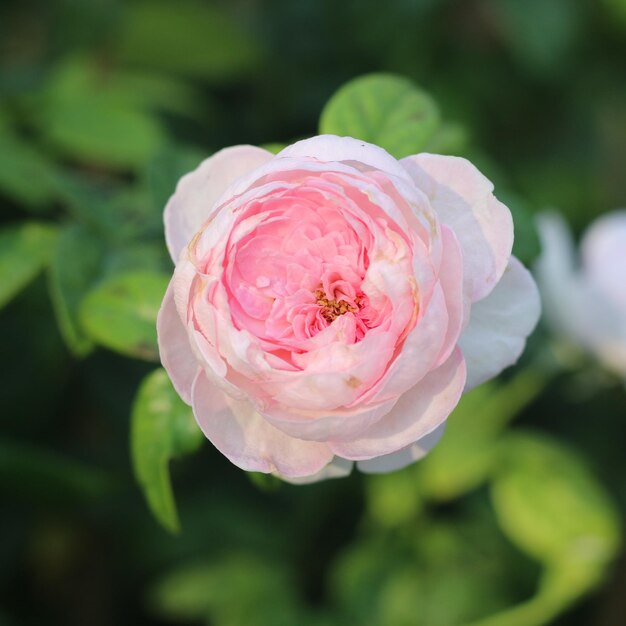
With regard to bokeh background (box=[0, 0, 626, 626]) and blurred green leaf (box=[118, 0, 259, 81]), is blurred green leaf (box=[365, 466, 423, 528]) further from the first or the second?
blurred green leaf (box=[118, 0, 259, 81])

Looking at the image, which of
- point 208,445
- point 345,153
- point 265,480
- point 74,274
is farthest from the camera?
point 208,445

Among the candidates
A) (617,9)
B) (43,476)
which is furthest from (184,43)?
(43,476)

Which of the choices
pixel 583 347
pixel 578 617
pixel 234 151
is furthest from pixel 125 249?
pixel 578 617

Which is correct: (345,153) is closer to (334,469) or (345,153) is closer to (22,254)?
Result: (334,469)

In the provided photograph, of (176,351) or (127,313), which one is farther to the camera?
(127,313)

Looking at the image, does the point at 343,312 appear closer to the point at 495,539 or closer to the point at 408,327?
the point at 408,327

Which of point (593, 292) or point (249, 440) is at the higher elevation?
point (249, 440)

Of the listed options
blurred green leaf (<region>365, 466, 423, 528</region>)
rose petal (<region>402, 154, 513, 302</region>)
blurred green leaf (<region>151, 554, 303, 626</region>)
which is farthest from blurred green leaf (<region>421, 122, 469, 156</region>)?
blurred green leaf (<region>151, 554, 303, 626</region>)
